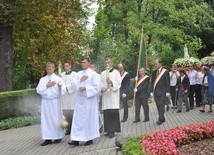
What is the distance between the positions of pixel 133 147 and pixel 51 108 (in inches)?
178

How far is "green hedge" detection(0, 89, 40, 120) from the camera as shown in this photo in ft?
57.7

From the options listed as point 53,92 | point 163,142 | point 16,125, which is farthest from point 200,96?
point 163,142

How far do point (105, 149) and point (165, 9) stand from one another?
24996 millimetres

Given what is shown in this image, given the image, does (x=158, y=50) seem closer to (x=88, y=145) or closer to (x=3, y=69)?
(x=3, y=69)

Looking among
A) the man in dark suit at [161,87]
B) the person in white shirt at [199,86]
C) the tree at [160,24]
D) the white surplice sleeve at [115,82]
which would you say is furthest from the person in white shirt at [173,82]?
the tree at [160,24]

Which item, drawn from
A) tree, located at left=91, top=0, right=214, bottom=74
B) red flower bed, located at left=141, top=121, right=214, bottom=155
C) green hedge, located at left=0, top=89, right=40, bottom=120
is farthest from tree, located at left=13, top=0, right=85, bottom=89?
red flower bed, located at left=141, top=121, right=214, bottom=155

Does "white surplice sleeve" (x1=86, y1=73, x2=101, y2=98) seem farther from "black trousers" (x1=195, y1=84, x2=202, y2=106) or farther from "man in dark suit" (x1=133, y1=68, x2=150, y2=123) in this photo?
"black trousers" (x1=195, y1=84, x2=202, y2=106)

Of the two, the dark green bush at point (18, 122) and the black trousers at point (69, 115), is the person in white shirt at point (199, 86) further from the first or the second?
the black trousers at point (69, 115)

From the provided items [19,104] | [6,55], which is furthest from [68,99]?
[6,55]

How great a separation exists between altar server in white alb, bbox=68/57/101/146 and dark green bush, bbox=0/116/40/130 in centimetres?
601

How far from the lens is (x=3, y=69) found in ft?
66.6

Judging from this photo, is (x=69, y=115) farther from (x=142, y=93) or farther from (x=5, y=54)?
(x=5, y=54)

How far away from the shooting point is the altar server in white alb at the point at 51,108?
1162cm

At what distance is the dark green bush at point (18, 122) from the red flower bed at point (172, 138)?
9.22m
